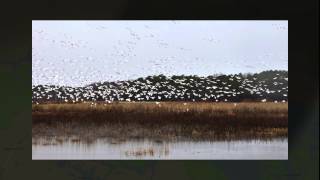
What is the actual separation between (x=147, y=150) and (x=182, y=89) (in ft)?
1.83

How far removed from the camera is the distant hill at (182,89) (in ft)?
15.2

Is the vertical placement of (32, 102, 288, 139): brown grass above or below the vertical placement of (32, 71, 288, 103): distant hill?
below

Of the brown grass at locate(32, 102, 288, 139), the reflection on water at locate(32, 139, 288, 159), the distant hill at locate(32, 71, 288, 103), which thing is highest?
the distant hill at locate(32, 71, 288, 103)

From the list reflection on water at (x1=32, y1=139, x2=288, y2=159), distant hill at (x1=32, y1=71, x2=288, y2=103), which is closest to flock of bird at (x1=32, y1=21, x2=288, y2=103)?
distant hill at (x1=32, y1=71, x2=288, y2=103)

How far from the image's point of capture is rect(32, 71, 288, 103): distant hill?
15.2ft

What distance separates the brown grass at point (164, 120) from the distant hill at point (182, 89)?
0.05 meters

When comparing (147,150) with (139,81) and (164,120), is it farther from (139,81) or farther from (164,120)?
(139,81)

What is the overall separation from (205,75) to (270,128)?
2.19 ft

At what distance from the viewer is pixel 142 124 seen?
4.66 m

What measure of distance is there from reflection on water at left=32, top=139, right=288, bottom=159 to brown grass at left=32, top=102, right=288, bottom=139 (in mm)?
63

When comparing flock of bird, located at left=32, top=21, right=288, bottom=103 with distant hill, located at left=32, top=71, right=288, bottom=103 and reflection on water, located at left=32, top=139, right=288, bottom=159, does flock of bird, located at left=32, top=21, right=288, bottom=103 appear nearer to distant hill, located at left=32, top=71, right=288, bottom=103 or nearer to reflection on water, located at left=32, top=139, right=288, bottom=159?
distant hill, located at left=32, top=71, right=288, bottom=103

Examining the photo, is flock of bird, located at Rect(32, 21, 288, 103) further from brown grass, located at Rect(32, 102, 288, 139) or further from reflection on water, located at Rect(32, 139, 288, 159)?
reflection on water, located at Rect(32, 139, 288, 159)

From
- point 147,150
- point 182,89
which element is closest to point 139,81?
point 182,89
